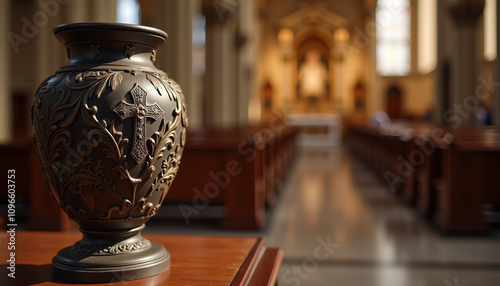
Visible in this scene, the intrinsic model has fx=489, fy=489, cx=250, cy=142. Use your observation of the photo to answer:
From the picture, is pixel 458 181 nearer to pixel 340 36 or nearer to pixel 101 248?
pixel 101 248

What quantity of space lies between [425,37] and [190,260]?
24330 millimetres

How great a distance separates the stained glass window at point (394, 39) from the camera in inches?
966

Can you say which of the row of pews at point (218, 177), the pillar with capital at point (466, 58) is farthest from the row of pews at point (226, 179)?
the pillar with capital at point (466, 58)

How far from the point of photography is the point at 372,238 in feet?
14.3

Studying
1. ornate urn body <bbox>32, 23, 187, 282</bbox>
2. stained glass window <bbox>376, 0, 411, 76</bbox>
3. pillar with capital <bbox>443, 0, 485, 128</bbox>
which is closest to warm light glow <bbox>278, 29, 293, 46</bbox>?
stained glass window <bbox>376, 0, 411, 76</bbox>

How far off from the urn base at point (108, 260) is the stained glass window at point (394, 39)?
2446cm

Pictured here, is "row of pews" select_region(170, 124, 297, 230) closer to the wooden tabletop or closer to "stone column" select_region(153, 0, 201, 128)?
the wooden tabletop

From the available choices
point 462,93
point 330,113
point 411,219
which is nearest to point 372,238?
point 411,219

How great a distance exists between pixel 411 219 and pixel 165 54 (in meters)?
4.87

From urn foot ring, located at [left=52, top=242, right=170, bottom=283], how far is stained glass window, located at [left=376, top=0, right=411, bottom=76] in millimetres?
24496

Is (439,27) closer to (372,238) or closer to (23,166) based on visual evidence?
(372,238)

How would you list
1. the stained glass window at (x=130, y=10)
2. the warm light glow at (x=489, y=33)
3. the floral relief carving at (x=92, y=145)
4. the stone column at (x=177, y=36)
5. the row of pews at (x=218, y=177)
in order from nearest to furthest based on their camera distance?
the floral relief carving at (x=92, y=145) < the row of pews at (x=218, y=177) < the stone column at (x=177, y=36) < the warm light glow at (x=489, y=33) < the stained glass window at (x=130, y=10)

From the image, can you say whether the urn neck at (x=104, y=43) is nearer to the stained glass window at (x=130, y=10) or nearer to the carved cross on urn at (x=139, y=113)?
the carved cross on urn at (x=139, y=113)

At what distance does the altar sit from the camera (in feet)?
69.2
